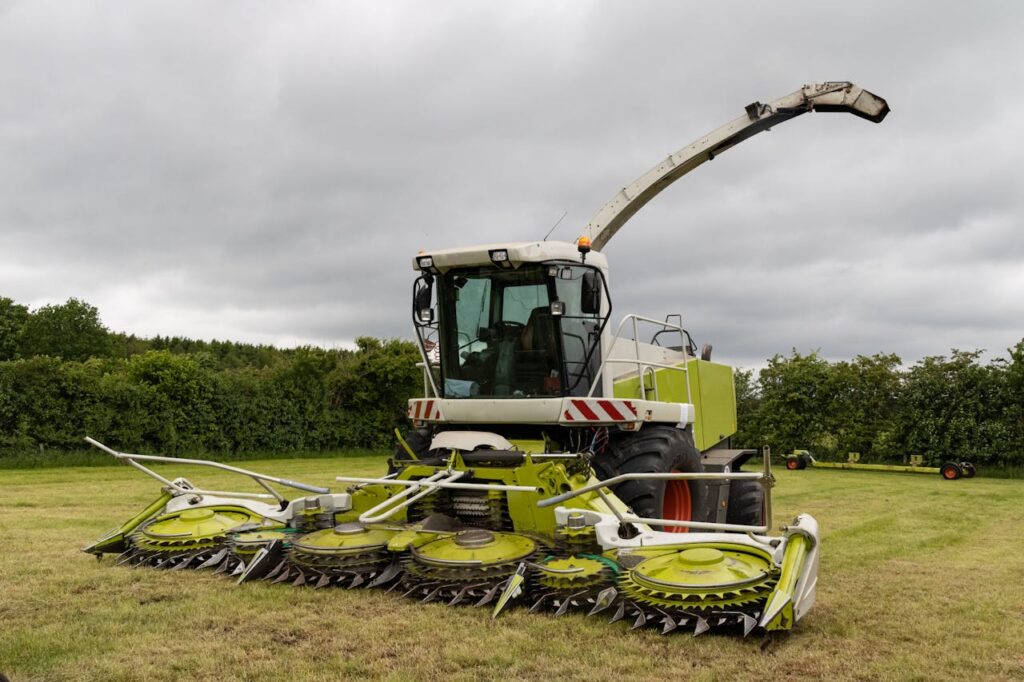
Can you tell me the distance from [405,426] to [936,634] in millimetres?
22025

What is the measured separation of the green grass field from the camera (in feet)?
12.2

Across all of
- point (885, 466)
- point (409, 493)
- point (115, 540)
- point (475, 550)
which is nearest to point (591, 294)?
point (409, 493)

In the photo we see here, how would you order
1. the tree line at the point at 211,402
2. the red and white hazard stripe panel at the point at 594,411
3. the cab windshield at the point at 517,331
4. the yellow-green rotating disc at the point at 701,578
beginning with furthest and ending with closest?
the tree line at the point at 211,402 → the cab windshield at the point at 517,331 → the red and white hazard stripe panel at the point at 594,411 → the yellow-green rotating disc at the point at 701,578

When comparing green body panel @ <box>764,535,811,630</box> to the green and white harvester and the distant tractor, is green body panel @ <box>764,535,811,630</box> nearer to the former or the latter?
the green and white harvester

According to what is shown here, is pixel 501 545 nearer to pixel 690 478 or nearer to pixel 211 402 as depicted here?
pixel 690 478

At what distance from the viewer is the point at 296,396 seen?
22.8 metres

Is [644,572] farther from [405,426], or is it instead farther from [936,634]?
[405,426]

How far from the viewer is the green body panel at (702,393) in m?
7.93

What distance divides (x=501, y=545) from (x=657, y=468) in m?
1.61

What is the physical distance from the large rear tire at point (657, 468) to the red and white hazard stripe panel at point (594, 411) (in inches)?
11.7

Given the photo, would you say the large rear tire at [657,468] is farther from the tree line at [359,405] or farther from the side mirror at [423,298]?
the tree line at [359,405]

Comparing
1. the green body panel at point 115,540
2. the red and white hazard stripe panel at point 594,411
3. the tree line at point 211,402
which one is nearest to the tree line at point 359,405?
the tree line at point 211,402

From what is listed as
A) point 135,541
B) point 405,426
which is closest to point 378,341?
point 405,426

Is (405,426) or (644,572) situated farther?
(405,426)
